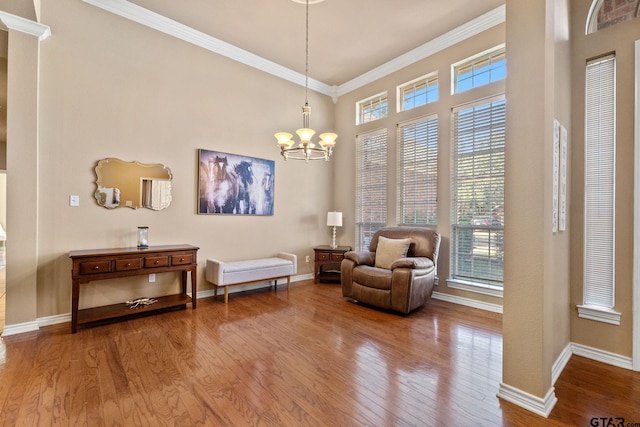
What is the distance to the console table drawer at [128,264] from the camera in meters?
3.12

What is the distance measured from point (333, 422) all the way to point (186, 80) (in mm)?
4350

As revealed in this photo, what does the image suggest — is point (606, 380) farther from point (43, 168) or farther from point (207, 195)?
point (43, 168)

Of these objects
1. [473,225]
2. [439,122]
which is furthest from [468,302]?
[439,122]

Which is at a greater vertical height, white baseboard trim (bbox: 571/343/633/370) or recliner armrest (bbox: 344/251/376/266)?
recliner armrest (bbox: 344/251/376/266)

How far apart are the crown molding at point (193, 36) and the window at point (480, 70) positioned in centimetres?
257

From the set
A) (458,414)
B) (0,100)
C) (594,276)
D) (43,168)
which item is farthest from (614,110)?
(0,100)

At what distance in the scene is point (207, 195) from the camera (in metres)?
4.22

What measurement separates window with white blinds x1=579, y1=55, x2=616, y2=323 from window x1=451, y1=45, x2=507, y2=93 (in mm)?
1336

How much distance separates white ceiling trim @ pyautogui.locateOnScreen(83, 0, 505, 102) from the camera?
3584mm

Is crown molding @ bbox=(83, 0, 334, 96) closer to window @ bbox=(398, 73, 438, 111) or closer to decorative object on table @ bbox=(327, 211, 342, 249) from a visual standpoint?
window @ bbox=(398, 73, 438, 111)

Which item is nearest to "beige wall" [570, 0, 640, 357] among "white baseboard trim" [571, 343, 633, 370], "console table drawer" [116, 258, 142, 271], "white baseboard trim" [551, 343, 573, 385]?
"white baseboard trim" [571, 343, 633, 370]

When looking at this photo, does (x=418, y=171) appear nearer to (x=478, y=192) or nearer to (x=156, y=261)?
(x=478, y=192)

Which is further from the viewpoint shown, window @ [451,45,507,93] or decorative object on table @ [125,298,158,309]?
window @ [451,45,507,93]

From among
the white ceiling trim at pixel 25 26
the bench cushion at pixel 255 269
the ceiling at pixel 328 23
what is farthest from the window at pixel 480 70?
the white ceiling trim at pixel 25 26
